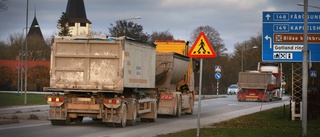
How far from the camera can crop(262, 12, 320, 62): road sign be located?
90.6 feet

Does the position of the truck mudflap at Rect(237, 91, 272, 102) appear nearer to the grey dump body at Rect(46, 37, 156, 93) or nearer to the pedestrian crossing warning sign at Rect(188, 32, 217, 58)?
the grey dump body at Rect(46, 37, 156, 93)

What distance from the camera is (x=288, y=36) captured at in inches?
1115

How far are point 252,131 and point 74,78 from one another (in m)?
6.69

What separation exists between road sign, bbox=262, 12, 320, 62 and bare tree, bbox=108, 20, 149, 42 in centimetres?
2632

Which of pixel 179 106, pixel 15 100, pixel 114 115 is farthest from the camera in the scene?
pixel 15 100

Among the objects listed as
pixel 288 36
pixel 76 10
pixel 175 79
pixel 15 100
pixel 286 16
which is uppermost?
pixel 76 10

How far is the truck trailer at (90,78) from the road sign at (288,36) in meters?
8.49

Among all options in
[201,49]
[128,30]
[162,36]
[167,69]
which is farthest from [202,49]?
[162,36]

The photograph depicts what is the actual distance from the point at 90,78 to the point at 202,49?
5781 millimetres

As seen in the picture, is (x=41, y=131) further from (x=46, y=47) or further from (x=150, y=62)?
(x=46, y=47)

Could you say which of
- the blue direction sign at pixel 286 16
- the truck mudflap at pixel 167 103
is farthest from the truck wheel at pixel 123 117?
the blue direction sign at pixel 286 16

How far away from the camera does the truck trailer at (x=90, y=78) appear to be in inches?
864

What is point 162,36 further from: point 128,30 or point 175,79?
point 175,79

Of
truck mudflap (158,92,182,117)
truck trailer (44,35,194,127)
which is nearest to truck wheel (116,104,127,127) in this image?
truck trailer (44,35,194,127)
